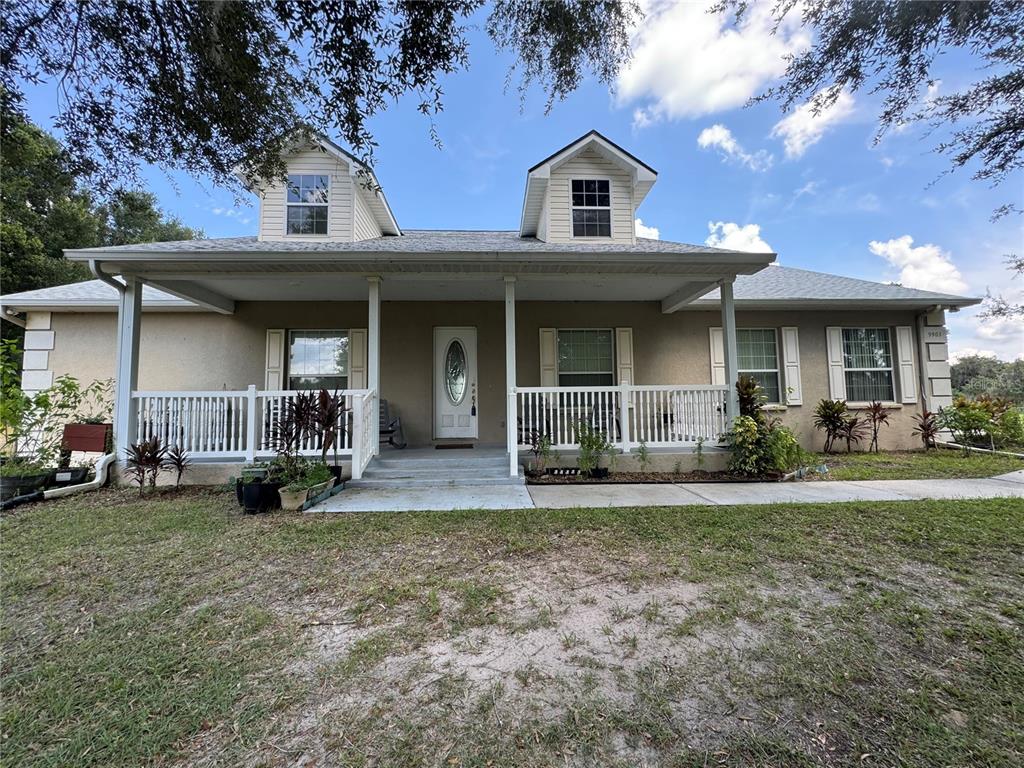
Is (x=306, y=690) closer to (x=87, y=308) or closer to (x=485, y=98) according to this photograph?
(x=485, y=98)

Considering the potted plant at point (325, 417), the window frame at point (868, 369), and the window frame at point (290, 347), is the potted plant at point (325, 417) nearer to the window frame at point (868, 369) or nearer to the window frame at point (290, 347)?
the window frame at point (290, 347)

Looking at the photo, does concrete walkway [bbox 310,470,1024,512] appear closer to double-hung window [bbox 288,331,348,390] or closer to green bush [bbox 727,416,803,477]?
green bush [bbox 727,416,803,477]

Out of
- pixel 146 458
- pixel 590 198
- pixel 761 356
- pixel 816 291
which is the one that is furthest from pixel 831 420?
pixel 146 458

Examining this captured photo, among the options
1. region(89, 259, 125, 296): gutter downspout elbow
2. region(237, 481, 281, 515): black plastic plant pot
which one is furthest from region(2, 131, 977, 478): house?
region(237, 481, 281, 515): black plastic plant pot

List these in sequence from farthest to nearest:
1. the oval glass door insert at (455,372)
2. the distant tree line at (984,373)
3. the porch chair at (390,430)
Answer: the distant tree line at (984,373), the oval glass door insert at (455,372), the porch chair at (390,430)

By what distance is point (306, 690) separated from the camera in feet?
5.84

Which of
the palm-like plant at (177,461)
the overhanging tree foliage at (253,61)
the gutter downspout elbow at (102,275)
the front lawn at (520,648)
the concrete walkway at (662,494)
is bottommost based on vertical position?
the front lawn at (520,648)

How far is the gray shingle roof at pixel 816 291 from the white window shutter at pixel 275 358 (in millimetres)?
7901

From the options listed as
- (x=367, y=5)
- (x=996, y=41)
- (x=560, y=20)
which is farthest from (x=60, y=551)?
(x=996, y=41)

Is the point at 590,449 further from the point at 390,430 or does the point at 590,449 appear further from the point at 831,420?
the point at 831,420

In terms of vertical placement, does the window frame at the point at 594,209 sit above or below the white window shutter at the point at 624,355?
above

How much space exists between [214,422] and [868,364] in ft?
39.2

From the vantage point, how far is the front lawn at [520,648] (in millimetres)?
1503

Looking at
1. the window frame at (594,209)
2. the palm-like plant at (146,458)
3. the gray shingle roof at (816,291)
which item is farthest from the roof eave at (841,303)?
the palm-like plant at (146,458)
